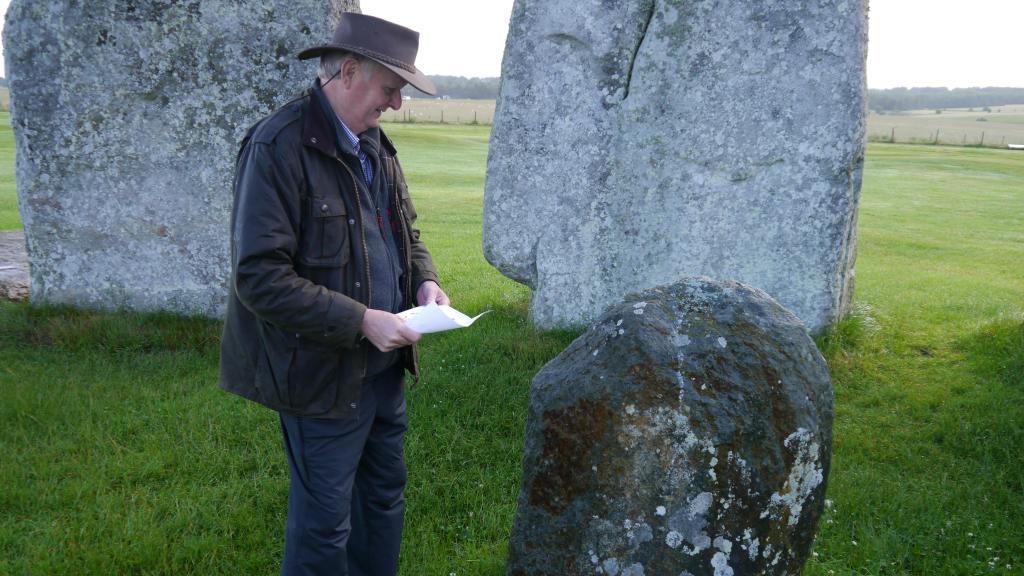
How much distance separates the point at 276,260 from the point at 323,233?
0.24m

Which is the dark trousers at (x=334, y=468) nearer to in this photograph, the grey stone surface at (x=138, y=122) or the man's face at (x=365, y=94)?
the man's face at (x=365, y=94)

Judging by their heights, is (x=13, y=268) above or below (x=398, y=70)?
below

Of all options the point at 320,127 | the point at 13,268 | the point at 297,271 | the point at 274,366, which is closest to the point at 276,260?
the point at 297,271

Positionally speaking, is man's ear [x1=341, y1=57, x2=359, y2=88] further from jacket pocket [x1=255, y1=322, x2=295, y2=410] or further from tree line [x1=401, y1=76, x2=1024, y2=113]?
tree line [x1=401, y1=76, x2=1024, y2=113]

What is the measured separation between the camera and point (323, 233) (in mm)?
3186

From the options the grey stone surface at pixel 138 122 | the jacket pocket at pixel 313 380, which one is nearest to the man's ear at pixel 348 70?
the jacket pocket at pixel 313 380

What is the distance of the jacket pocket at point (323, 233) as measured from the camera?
3156 mm

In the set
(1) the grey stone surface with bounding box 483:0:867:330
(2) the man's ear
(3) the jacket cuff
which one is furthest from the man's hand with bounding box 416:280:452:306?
(1) the grey stone surface with bounding box 483:0:867:330

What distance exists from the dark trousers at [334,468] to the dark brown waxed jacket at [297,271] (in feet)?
0.43

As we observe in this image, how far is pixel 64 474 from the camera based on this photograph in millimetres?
4906

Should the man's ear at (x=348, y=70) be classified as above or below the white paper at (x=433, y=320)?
above

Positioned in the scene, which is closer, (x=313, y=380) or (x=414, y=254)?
(x=313, y=380)

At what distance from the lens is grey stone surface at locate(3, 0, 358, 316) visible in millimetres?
7027

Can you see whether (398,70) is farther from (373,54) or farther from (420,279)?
(420,279)
